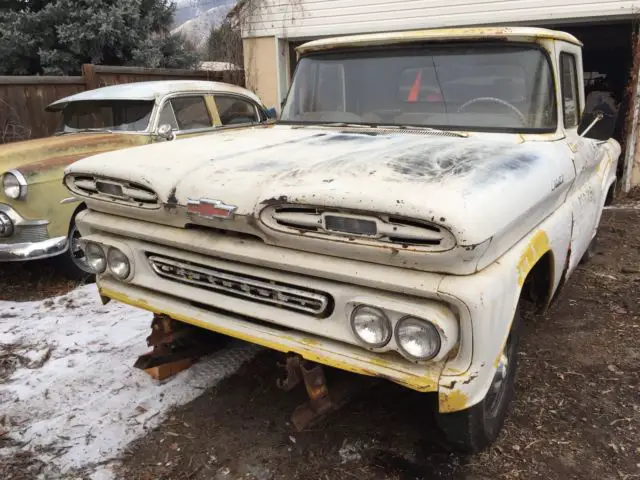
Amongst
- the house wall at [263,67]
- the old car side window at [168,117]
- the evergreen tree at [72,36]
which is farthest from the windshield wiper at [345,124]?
the evergreen tree at [72,36]

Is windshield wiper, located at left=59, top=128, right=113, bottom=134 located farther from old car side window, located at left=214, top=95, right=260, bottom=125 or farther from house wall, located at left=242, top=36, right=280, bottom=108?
house wall, located at left=242, top=36, right=280, bottom=108

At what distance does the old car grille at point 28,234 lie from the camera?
475 centimetres

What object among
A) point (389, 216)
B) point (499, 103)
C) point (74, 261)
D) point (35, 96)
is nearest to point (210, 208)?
point (389, 216)

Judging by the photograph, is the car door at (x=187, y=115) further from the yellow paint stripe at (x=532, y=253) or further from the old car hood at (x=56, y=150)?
the yellow paint stripe at (x=532, y=253)

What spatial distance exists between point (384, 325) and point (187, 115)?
482 cm

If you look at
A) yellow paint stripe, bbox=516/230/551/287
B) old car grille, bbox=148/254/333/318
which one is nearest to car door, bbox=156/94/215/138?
old car grille, bbox=148/254/333/318

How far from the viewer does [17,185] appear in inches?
184

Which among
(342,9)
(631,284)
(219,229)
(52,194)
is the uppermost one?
(342,9)

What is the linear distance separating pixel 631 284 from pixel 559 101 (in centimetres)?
253

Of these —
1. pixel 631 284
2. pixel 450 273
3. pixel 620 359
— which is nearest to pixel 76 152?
pixel 450 273

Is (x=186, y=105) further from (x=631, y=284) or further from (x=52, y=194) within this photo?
(x=631, y=284)

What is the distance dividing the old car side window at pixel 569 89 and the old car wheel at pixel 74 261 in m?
4.14

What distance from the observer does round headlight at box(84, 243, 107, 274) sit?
2.99 metres

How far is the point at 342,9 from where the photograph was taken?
10.2 m
